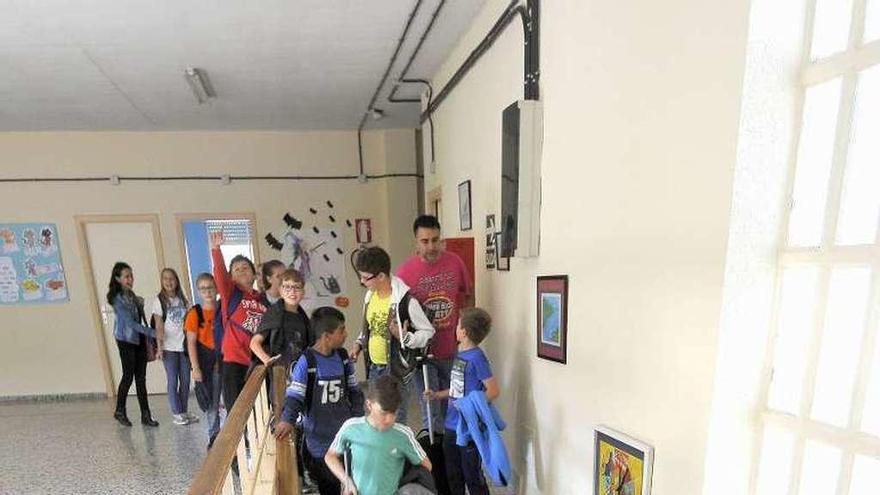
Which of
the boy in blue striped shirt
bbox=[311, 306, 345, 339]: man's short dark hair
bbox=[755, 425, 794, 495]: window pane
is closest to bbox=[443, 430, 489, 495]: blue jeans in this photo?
the boy in blue striped shirt

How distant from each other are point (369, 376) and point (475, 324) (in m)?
0.83

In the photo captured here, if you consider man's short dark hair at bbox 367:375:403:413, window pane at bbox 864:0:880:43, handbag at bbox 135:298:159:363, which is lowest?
handbag at bbox 135:298:159:363

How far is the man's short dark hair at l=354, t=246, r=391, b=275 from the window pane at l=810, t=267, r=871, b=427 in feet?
5.44

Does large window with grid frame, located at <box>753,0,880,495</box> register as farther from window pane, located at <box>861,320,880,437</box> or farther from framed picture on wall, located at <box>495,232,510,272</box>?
framed picture on wall, located at <box>495,232,510,272</box>

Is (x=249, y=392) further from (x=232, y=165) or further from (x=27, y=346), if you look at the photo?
(x=27, y=346)

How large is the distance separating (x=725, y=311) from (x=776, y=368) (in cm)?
19

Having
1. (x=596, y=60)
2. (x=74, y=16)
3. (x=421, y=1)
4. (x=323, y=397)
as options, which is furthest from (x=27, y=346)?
(x=596, y=60)

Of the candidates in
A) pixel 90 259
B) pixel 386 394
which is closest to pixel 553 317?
pixel 386 394

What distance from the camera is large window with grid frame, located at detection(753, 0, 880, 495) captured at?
2.73ft

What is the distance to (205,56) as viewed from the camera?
8.69 feet

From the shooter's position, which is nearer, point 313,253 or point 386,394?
point 386,394

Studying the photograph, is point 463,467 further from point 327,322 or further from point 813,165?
point 813,165

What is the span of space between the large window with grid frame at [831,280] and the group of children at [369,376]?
1.11 meters

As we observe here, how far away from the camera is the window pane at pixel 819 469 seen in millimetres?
901
